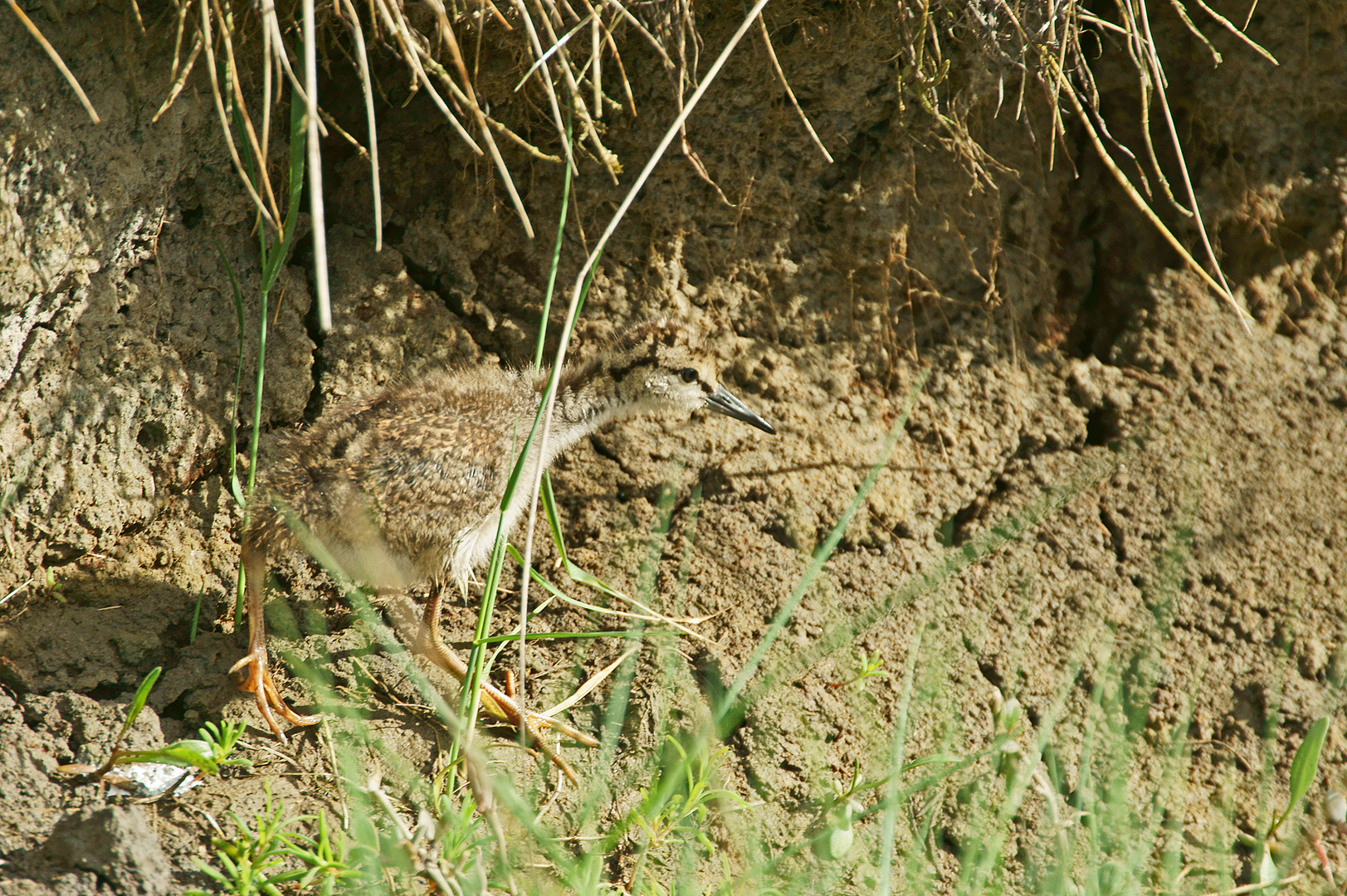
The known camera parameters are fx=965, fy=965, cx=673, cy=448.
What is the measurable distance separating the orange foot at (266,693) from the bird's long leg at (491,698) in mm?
413

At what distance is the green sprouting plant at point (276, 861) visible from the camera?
2027mm

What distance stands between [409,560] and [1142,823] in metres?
2.25

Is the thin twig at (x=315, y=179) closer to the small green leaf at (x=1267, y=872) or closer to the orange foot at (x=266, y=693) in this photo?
the orange foot at (x=266, y=693)

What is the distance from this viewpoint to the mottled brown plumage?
2.62m

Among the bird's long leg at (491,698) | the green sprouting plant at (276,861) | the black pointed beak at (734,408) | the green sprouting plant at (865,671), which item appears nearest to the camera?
the green sprouting plant at (276,861)

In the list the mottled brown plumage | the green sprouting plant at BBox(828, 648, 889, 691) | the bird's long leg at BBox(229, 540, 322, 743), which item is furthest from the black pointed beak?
the bird's long leg at BBox(229, 540, 322, 743)

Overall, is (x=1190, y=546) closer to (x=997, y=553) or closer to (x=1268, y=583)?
(x=1268, y=583)

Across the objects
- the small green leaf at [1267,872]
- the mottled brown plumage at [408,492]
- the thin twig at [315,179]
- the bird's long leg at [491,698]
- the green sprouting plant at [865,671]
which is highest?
the thin twig at [315,179]

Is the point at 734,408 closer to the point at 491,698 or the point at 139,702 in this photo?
the point at 491,698

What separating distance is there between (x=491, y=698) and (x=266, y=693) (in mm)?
599

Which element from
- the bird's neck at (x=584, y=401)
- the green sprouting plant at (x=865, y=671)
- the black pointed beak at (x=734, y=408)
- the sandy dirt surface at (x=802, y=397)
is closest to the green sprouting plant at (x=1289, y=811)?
the sandy dirt surface at (x=802, y=397)

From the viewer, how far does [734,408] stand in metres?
3.26

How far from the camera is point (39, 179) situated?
252 centimetres

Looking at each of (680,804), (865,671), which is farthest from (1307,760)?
(680,804)
